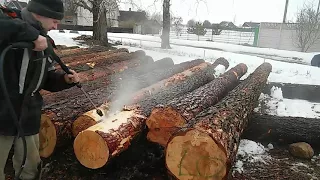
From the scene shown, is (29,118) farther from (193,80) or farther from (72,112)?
(193,80)

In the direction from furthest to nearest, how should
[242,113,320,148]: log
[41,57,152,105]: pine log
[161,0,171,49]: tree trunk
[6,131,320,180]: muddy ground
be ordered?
[161,0,171,49]: tree trunk
[41,57,152,105]: pine log
[242,113,320,148]: log
[6,131,320,180]: muddy ground

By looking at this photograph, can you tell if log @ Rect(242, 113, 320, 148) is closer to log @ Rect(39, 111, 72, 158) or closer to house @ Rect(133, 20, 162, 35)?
log @ Rect(39, 111, 72, 158)

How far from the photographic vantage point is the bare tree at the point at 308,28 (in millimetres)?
21562

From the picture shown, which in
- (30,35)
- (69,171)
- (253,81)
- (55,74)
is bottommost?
(69,171)

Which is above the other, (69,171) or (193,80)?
(193,80)

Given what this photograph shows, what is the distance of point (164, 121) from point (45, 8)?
2013mm

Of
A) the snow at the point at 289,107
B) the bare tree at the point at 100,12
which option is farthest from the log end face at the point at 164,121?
the bare tree at the point at 100,12

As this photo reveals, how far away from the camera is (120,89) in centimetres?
533

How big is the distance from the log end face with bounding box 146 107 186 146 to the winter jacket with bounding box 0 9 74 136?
5.07ft

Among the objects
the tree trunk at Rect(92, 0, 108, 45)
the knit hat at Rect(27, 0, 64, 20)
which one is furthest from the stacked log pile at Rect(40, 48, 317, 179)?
the tree trunk at Rect(92, 0, 108, 45)

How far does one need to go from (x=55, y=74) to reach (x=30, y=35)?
81 cm

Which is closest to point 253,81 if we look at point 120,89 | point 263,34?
point 120,89

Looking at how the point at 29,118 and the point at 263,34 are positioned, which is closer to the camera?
the point at 29,118

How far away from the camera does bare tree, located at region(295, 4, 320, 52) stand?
70.7ft
